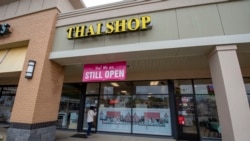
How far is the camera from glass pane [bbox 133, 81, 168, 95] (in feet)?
29.1

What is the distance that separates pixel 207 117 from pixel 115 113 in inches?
212

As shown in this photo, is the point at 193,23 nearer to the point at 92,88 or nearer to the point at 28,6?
the point at 92,88

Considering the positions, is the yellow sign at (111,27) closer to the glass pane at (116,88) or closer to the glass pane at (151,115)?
the glass pane at (116,88)

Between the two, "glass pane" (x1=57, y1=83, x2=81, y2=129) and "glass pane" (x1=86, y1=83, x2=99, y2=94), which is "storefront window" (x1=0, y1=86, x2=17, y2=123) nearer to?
"glass pane" (x1=57, y1=83, x2=81, y2=129)

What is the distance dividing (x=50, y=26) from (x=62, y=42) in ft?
3.35

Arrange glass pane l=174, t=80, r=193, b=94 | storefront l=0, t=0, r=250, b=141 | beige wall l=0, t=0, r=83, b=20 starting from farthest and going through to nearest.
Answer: glass pane l=174, t=80, r=193, b=94, beige wall l=0, t=0, r=83, b=20, storefront l=0, t=0, r=250, b=141

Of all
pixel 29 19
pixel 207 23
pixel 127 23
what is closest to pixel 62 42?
pixel 29 19

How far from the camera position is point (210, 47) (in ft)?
16.8

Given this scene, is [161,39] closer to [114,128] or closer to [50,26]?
[50,26]

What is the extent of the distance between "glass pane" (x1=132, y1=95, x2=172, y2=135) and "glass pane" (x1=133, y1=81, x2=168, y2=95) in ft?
1.01

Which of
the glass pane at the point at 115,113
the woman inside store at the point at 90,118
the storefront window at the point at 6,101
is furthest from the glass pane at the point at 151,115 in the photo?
the storefront window at the point at 6,101

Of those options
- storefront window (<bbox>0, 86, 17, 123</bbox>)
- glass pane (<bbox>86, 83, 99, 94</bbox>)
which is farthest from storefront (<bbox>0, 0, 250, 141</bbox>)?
storefront window (<bbox>0, 86, 17, 123</bbox>)

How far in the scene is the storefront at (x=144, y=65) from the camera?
193 inches

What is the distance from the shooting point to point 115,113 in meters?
9.36
